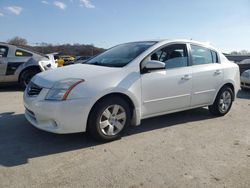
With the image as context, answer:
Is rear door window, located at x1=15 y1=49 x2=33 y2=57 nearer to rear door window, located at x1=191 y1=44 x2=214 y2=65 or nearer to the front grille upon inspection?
the front grille

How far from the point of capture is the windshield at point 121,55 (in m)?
4.44

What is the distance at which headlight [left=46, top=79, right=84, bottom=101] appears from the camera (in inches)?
144

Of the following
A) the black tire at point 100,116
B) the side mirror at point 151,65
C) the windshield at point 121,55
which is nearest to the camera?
the black tire at point 100,116

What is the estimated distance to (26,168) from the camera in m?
3.18

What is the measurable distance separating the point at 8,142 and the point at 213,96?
3929mm

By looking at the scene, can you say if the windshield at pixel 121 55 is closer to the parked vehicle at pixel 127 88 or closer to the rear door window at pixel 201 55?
the parked vehicle at pixel 127 88

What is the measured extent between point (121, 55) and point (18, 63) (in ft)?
16.7

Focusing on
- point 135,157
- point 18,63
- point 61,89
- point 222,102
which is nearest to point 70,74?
point 61,89

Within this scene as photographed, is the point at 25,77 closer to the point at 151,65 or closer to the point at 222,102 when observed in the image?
the point at 151,65

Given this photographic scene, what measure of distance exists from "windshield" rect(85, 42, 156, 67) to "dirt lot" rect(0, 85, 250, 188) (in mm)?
1232

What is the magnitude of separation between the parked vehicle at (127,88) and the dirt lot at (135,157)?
0.33 meters

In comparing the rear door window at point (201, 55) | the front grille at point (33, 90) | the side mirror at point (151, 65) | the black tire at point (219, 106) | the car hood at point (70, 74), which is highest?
the rear door window at point (201, 55)

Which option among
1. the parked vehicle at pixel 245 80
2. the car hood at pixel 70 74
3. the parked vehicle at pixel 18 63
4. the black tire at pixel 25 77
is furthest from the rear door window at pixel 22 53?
the parked vehicle at pixel 245 80

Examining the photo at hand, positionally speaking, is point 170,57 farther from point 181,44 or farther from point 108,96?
point 108,96
